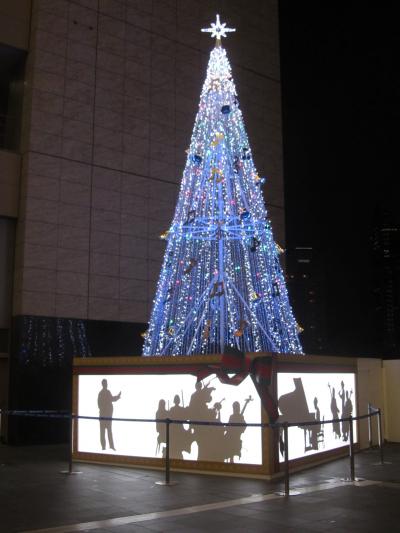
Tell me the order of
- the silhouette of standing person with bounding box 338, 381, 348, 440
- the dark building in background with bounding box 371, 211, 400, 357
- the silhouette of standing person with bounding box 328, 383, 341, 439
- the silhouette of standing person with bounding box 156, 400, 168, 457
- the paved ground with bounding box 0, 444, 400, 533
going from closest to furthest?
the paved ground with bounding box 0, 444, 400, 533
the silhouette of standing person with bounding box 156, 400, 168, 457
the silhouette of standing person with bounding box 328, 383, 341, 439
the silhouette of standing person with bounding box 338, 381, 348, 440
the dark building in background with bounding box 371, 211, 400, 357

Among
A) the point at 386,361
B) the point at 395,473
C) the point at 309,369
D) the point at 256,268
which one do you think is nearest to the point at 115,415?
the point at 309,369

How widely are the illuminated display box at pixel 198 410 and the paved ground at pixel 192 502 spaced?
16.4 inches

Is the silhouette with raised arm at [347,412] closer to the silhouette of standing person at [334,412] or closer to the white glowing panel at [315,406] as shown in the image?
the white glowing panel at [315,406]

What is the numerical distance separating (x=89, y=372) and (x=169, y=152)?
1014 cm

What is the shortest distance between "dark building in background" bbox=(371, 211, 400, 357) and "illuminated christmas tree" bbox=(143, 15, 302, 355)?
172 feet

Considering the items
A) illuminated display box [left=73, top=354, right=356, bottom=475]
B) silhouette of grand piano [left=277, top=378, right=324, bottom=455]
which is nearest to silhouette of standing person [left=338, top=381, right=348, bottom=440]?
illuminated display box [left=73, top=354, right=356, bottom=475]

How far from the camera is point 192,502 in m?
7.90

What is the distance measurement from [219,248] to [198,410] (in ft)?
15.3

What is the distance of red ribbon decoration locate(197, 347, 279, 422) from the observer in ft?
32.8

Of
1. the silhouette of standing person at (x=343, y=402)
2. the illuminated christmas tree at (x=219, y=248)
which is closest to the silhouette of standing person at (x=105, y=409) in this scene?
the illuminated christmas tree at (x=219, y=248)

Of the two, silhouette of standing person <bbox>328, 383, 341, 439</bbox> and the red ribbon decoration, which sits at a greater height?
the red ribbon decoration

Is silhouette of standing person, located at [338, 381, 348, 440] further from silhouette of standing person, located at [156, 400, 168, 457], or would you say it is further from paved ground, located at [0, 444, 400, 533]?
silhouette of standing person, located at [156, 400, 168, 457]

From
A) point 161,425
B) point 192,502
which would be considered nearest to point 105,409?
point 161,425

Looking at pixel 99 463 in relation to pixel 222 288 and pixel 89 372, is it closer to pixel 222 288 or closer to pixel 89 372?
pixel 89 372
